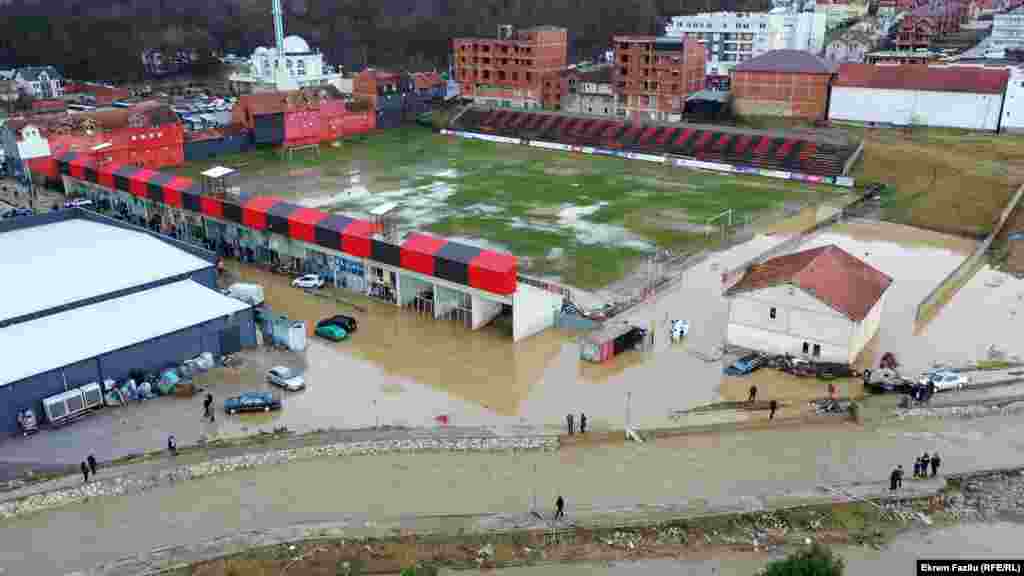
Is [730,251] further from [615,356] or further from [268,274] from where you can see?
[268,274]

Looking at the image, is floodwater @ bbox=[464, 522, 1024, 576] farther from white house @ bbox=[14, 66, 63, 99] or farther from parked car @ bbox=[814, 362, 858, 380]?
→ white house @ bbox=[14, 66, 63, 99]

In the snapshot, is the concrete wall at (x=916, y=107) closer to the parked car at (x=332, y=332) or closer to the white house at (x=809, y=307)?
the white house at (x=809, y=307)

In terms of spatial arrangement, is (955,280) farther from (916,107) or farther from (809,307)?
(916,107)

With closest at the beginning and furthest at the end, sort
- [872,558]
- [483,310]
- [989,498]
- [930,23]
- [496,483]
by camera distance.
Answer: [872,558] → [989,498] → [496,483] → [483,310] → [930,23]

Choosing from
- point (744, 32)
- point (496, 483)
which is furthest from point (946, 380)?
point (744, 32)

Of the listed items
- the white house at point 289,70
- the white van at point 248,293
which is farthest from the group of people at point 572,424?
the white house at point 289,70

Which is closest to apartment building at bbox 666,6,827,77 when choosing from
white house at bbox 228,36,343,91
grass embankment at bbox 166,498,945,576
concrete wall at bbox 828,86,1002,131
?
concrete wall at bbox 828,86,1002,131

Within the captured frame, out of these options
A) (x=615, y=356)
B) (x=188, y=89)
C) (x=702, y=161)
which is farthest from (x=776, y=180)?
(x=188, y=89)
